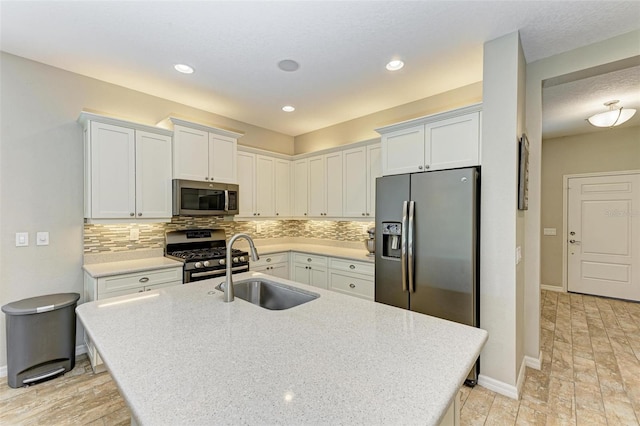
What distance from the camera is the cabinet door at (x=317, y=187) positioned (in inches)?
165

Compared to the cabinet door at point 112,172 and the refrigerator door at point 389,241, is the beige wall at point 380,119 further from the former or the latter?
the cabinet door at point 112,172

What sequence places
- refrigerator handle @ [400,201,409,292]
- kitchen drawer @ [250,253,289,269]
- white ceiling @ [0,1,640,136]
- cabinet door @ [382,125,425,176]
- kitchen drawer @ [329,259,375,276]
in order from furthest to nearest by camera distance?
kitchen drawer @ [250,253,289,269] → kitchen drawer @ [329,259,375,276] → cabinet door @ [382,125,425,176] → refrigerator handle @ [400,201,409,292] → white ceiling @ [0,1,640,136]

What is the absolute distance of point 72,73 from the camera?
111 inches

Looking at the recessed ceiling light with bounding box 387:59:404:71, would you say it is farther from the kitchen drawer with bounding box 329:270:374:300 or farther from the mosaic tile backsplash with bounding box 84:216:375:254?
the kitchen drawer with bounding box 329:270:374:300

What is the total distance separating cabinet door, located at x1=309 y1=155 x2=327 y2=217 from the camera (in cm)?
418

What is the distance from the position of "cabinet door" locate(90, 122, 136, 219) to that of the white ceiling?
0.49 meters

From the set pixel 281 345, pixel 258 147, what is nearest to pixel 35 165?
pixel 258 147

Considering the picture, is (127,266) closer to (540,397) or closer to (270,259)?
(270,259)

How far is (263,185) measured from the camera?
4.21 metres

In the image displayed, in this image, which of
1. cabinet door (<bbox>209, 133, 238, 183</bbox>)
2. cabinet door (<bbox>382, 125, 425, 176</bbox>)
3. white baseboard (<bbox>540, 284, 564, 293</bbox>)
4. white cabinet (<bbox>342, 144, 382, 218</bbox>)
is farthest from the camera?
white baseboard (<bbox>540, 284, 564, 293</bbox>)

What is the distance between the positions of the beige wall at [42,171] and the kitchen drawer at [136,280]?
590mm

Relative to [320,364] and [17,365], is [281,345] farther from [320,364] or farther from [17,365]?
[17,365]

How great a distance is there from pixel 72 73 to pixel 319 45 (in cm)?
247

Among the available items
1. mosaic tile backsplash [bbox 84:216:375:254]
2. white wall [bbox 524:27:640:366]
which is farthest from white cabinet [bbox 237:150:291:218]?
white wall [bbox 524:27:640:366]
